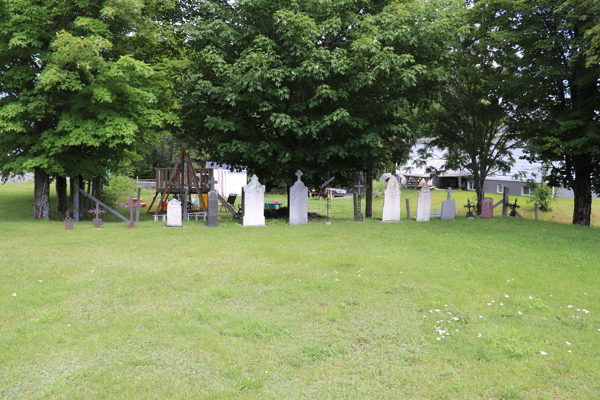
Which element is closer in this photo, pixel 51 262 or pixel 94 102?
pixel 51 262

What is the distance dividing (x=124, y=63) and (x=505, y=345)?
1426 cm

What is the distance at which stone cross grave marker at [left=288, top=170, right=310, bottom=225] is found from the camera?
1628cm

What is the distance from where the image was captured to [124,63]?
1495 centimetres

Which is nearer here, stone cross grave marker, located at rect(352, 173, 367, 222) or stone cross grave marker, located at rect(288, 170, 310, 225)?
stone cross grave marker, located at rect(288, 170, 310, 225)

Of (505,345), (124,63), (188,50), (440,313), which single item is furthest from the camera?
(188,50)

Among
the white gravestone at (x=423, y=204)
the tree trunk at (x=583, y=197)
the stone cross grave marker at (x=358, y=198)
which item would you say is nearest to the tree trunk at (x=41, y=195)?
the stone cross grave marker at (x=358, y=198)

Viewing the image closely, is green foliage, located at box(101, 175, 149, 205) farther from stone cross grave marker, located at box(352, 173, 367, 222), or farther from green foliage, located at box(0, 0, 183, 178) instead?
stone cross grave marker, located at box(352, 173, 367, 222)

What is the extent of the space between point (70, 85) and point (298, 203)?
868 cm

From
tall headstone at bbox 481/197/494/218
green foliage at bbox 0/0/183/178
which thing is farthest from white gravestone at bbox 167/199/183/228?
tall headstone at bbox 481/197/494/218

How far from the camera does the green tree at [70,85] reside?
14.4 metres

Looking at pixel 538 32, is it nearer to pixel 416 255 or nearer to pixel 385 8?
pixel 385 8

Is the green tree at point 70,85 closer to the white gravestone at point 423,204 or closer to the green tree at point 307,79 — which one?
the green tree at point 307,79

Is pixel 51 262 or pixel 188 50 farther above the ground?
pixel 188 50

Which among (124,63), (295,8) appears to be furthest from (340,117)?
(124,63)
